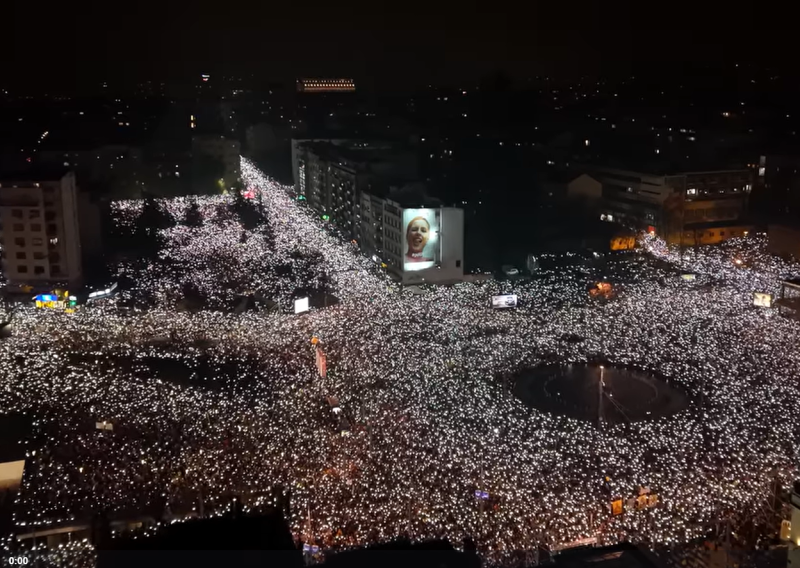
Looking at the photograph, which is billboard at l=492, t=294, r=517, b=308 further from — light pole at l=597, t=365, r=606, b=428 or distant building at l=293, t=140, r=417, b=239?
distant building at l=293, t=140, r=417, b=239

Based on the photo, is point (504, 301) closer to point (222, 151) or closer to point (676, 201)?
point (676, 201)

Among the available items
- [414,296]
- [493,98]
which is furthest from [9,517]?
[493,98]

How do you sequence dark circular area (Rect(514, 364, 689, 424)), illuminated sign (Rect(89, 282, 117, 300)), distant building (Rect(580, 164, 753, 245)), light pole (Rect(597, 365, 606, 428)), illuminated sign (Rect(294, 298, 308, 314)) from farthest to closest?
distant building (Rect(580, 164, 753, 245))
illuminated sign (Rect(89, 282, 117, 300))
illuminated sign (Rect(294, 298, 308, 314))
dark circular area (Rect(514, 364, 689, 424))
light pole (Rect(597, 365, 606, 428))

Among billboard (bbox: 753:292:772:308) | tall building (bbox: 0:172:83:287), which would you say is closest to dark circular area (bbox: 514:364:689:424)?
billboard (bbox: 753:292:772:308)

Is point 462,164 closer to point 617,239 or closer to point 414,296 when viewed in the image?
point 617,239

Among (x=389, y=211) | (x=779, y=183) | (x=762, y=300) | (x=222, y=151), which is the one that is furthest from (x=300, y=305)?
(x=222, y=151)

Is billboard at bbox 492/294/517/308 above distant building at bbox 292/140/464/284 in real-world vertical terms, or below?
below

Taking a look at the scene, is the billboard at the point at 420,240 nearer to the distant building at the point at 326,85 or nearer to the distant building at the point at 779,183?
the distant building at the point at 779,183
